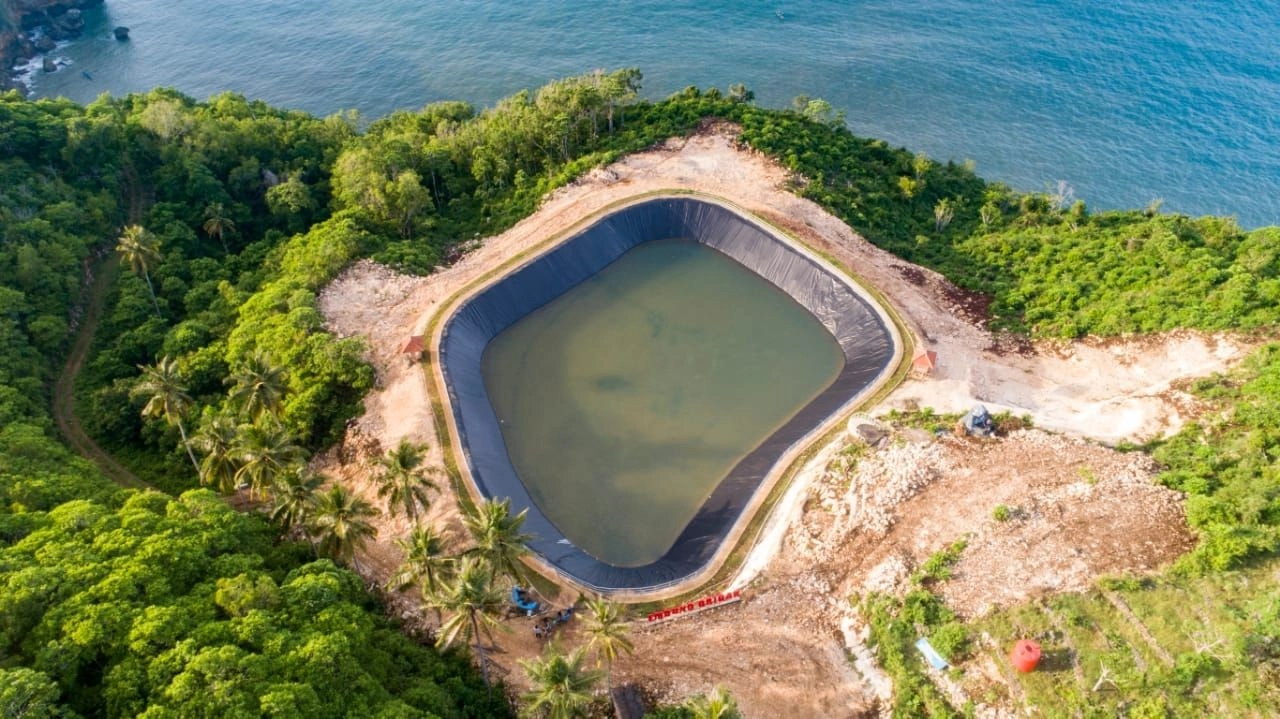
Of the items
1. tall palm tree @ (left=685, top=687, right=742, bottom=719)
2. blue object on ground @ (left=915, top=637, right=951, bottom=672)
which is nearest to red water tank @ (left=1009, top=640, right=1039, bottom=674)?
blue object on ground @ (left=915, top=637, right=951, bottom=672)

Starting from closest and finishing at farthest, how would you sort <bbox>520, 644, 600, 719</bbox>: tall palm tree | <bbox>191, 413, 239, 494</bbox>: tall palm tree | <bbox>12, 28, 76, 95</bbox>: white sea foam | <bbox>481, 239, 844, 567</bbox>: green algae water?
1. <bbox>520, 644, 600, 719</bbox>: tall palm tree
2. <bbox>191, 413, 239, 494</bbox>: tall palm tree
3. <bbox>481, 239, 844, 567</bbox>: green algae water
4. <bbox>12, 28, 76, 95</bbox>: white sea foam

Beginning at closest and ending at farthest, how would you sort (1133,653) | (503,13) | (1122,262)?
(1133,653) → (1122,262) → (503,13)

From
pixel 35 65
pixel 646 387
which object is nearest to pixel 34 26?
pixel 35 65

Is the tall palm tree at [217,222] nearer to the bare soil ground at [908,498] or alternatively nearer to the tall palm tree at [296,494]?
the bare soil ground at [908,498]

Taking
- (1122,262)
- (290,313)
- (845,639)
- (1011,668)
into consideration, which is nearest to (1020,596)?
(1011,668)

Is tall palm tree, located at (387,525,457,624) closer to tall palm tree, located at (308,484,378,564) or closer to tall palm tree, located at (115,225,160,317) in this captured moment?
tall palm tree, located at (308,484,378,564)

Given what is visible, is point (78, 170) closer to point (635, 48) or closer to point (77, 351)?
point (77, 351)
